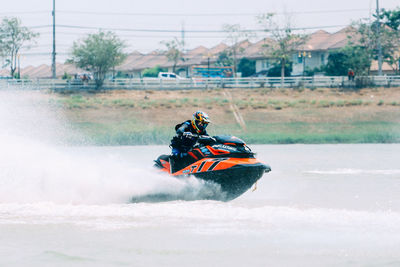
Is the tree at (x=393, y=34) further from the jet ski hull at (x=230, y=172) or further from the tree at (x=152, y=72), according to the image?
the jet ski hull at (x=230, y=172)

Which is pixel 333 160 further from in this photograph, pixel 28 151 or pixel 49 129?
pixel 49 129

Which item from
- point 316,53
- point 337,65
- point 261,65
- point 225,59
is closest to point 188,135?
point 337,65

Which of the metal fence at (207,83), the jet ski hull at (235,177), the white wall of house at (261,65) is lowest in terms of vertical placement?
the jet ski hull at (235,177)

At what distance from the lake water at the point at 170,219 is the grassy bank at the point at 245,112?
21276 mm

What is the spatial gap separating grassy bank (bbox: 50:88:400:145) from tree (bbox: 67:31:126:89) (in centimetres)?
1017

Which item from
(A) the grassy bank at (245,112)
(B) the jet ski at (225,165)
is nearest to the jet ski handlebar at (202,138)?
(B) the jet ski at (225,165)

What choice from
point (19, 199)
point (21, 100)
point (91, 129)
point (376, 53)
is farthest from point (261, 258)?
point (376, 53)

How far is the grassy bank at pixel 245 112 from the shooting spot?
39.6m

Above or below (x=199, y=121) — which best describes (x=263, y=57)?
above

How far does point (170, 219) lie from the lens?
9766 mm

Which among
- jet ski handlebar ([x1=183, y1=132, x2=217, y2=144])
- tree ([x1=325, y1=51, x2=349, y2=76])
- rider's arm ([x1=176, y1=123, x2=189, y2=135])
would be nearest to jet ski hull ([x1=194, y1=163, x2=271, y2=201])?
jet ski handlebar ([x1=183, y1=132, x2=217, y2=144])

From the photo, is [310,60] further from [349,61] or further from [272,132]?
[272,132]

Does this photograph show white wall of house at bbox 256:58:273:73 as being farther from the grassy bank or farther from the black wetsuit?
the black wetsuit

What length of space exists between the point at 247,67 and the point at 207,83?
28082 millimetres
